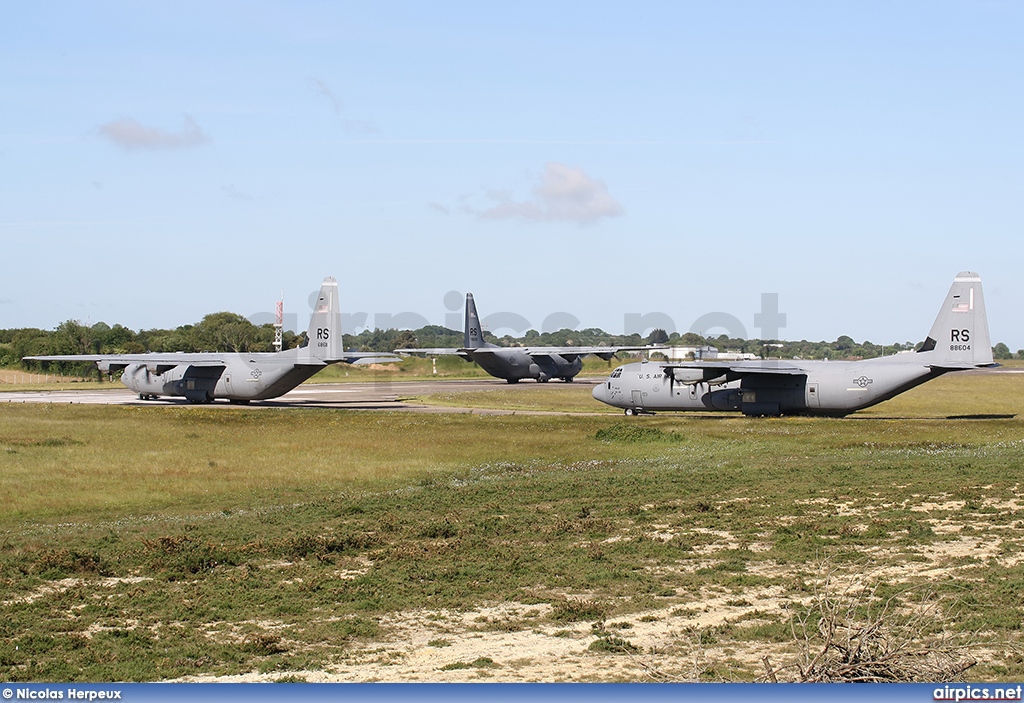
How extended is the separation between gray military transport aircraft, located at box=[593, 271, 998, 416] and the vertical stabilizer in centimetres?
1516

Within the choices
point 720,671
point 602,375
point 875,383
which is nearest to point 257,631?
point 720,671

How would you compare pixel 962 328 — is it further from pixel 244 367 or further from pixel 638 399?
pixel 244 367

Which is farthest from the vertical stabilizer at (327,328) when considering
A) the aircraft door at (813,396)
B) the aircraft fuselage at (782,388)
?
the aircraft door at (813,396)

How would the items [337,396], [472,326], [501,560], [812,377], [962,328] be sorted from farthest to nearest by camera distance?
[472,326] < [337,396] < [812,377] < [962,328] < [501,560]

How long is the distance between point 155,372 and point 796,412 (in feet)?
135

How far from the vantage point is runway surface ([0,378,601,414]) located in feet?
214

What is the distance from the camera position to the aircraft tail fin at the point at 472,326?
293 ft

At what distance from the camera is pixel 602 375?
11538 centimetres

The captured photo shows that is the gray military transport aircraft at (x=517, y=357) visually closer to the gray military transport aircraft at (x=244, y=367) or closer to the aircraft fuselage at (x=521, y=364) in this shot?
the aircraft fuselage at (x=521, y=364)

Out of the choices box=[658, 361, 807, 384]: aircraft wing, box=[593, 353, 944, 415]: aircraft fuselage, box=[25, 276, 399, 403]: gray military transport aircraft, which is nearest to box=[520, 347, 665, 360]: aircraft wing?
box=[25, 276, 399, 403]: gray military transport aircraft

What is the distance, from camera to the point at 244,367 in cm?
6322

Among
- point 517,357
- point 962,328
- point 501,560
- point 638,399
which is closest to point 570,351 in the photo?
point 517,357

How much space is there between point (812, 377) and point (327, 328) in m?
26.9

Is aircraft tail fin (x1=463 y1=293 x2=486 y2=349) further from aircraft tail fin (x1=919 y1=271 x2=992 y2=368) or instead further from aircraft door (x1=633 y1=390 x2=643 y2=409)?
aircraft tail fin (x1=919 y1=271 x2=992 y2=368)
